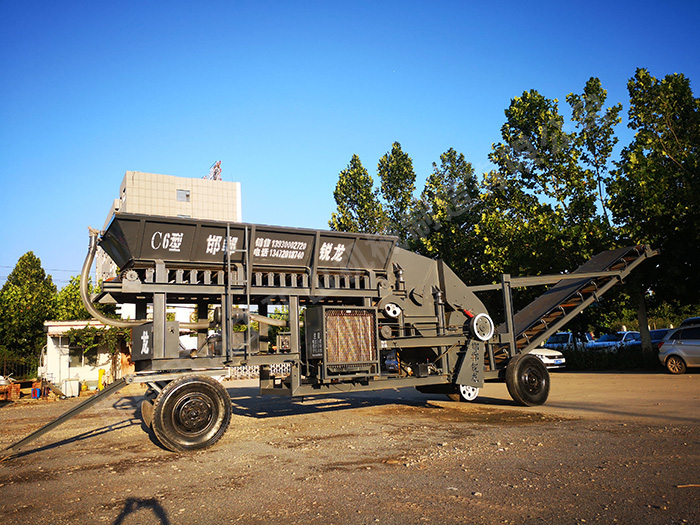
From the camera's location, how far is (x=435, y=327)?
1170 centimetres

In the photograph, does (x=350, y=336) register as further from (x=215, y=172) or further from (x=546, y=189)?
(x=215, y=172)

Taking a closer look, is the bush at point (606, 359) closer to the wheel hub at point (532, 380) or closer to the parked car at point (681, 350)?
the parked car at point (681, 350)

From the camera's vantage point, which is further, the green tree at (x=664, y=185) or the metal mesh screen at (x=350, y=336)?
the green tree at (x=664, y=185)

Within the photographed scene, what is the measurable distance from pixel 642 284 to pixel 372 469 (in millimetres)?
18659

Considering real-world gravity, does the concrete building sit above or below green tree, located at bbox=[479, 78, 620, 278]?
above

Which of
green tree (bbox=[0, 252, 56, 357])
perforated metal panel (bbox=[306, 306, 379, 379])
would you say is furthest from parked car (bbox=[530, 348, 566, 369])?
green tree (bbox=[0, 252, 56, 357])

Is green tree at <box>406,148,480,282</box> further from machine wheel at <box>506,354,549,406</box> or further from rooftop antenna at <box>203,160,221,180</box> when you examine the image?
rooftop antenna at <box>203,160,221,180</box>

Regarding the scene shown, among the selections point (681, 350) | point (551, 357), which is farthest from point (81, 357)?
point (681, 350)

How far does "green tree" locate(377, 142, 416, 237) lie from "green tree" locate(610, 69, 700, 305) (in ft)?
53.5

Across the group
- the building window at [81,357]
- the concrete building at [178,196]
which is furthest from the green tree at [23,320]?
the concrete building at [178,196]

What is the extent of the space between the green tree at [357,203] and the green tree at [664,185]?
Result: 17.0 metres

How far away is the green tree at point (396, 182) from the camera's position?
3709 cm

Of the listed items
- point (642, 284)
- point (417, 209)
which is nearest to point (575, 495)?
point (642, 284)

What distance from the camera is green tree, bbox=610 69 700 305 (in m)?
19.1
